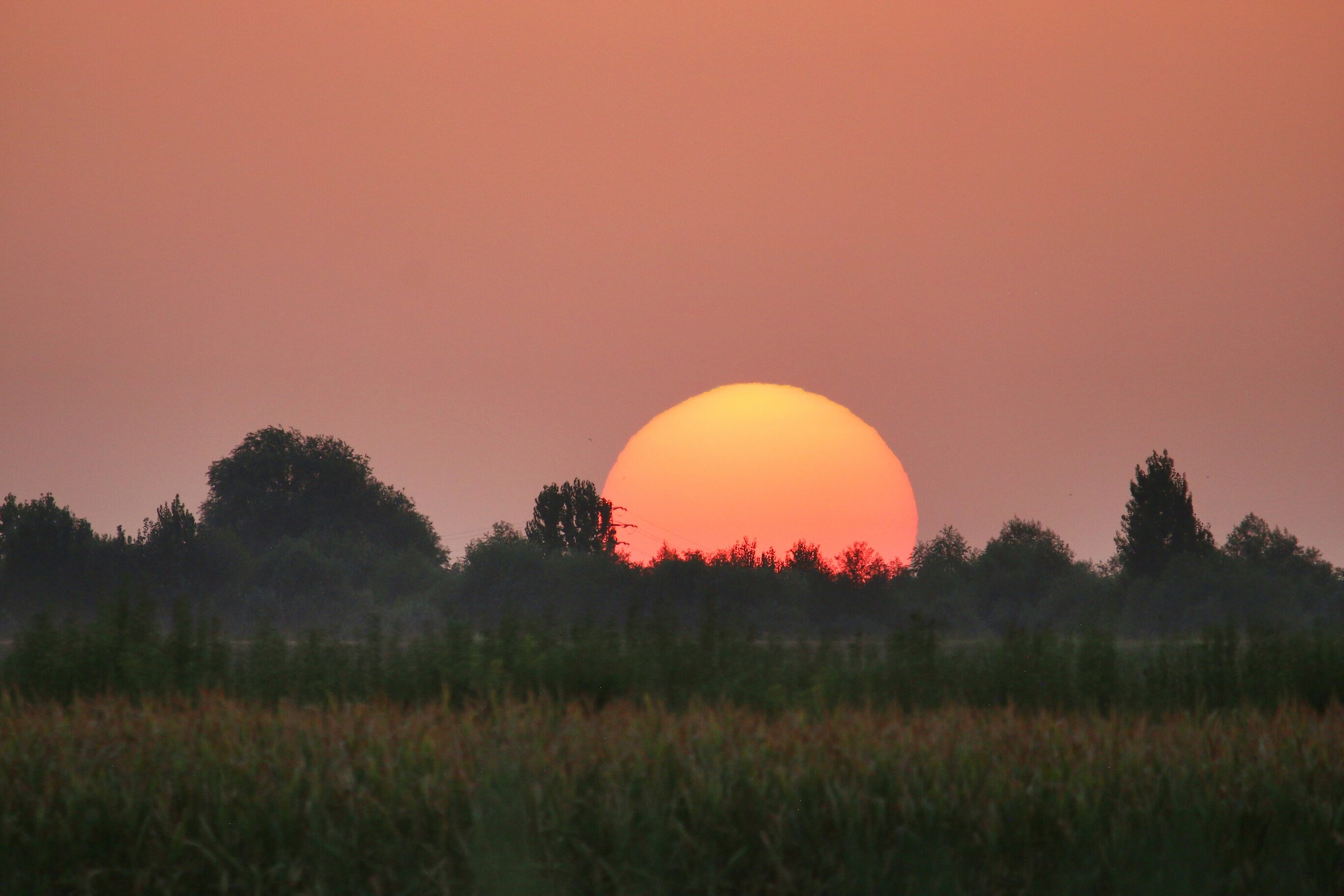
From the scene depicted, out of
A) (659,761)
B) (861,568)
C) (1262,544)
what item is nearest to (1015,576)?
(861,568)

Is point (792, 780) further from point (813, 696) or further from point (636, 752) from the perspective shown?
point (813, 696)

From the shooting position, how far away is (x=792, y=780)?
8.71m

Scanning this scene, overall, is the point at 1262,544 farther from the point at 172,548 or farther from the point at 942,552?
the point at 172,548

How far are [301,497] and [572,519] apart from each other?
37040mm

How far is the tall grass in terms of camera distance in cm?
1566

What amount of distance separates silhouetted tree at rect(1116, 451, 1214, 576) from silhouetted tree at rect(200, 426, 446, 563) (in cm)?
6039

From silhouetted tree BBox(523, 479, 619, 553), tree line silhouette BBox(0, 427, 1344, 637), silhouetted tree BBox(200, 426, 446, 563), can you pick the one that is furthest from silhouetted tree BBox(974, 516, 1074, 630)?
silhouetted tree BBox(200, 426, 446, 563)

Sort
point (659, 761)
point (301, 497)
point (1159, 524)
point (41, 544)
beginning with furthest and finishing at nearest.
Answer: point (301, 497)
point (41, 544)
point (1159, 524)
point (659, 761)

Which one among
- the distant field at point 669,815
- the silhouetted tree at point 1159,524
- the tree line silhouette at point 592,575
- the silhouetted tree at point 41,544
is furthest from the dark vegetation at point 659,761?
the silhouetted tree at point 41,544

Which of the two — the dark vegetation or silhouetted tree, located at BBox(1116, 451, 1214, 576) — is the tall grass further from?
silhouetted tree, located at BBox(1116, 451, 1214, 576)

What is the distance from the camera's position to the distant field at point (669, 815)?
7953 millimetres

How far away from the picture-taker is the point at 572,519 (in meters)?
84.8

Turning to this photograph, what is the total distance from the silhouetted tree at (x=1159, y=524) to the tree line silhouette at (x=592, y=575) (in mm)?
96

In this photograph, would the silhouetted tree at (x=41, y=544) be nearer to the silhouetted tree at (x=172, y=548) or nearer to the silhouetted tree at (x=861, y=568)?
the silhouetted tree at (x=172, y=548)
